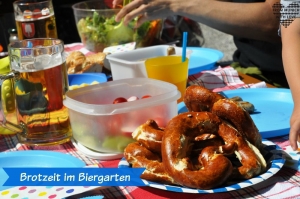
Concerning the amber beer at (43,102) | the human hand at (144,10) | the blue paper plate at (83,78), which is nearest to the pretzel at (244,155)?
the amber beer at (43,102)

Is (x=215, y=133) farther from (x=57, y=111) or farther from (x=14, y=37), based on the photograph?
(x=14, y=37)

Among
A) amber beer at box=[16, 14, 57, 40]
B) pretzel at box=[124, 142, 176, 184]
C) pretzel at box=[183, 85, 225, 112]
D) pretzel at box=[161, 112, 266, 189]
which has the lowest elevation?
pretzel at box=[124, 142, 176, 184]

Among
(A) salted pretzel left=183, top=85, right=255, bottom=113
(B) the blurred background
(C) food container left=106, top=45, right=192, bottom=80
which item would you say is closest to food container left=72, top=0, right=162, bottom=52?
(C) food container left=106, top=45, right=192, bottom=80

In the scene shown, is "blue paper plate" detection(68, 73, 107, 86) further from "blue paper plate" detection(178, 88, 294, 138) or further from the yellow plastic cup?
"blue paper plate" detection(178, 88, 294, 138)

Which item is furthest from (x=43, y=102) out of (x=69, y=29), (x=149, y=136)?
(x=69, y=29)

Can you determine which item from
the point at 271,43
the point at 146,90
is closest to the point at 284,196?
the point at 146,90

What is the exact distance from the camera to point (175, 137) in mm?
720

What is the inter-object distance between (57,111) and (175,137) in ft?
1.15

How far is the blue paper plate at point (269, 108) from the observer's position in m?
0.93

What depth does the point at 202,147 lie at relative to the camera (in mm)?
756

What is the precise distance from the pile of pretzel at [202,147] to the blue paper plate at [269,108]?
0.53 feet

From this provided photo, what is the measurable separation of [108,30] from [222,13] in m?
0.42

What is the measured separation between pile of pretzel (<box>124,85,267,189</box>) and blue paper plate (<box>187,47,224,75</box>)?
0.59 meters

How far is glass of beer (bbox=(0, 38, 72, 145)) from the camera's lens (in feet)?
3.10
